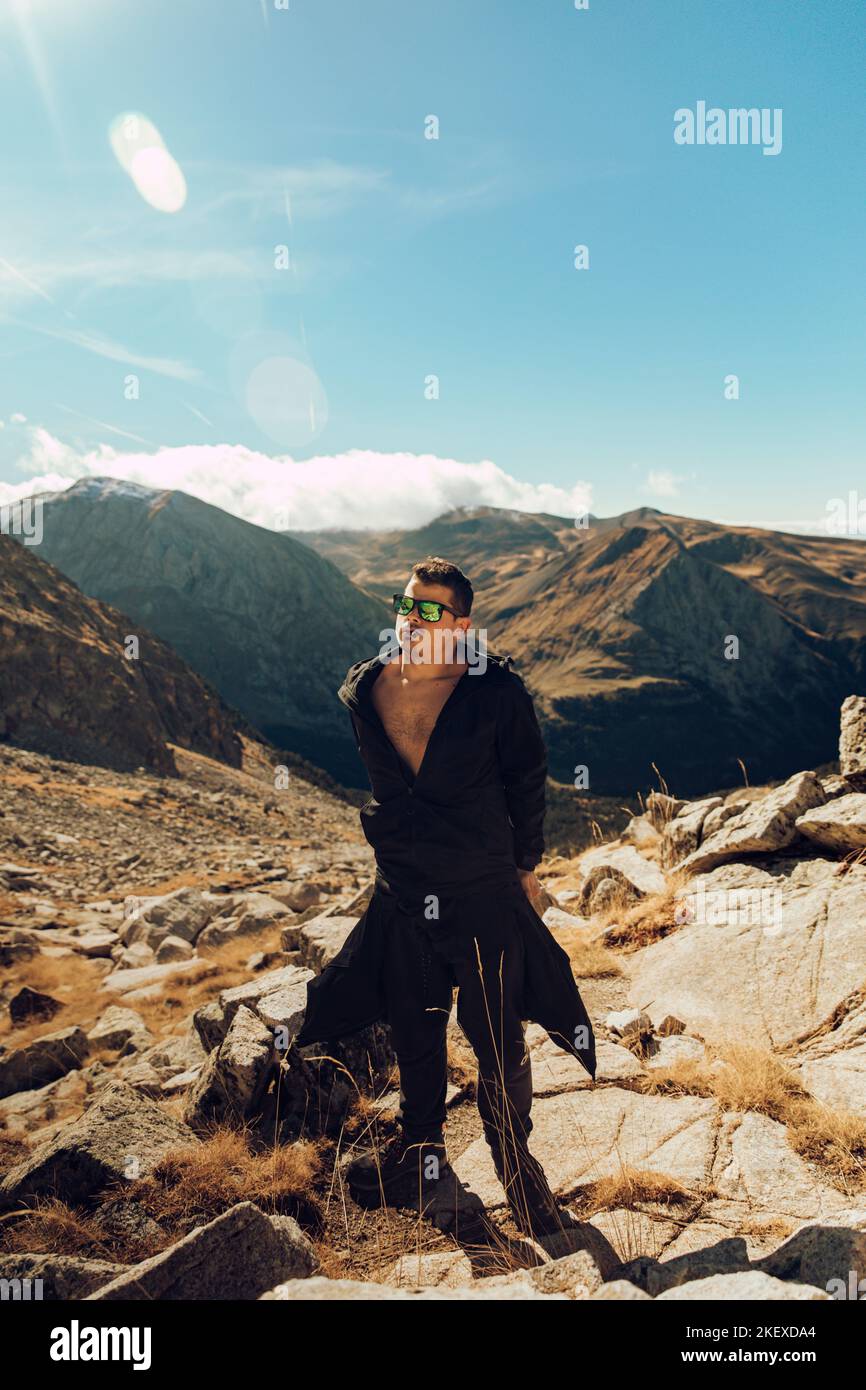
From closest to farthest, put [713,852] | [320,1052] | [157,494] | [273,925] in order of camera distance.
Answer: [320,1052]
[713,852]
[273,925]
[157,494]

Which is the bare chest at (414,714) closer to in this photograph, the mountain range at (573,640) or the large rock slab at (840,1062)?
the large rock slab at (840,1062)

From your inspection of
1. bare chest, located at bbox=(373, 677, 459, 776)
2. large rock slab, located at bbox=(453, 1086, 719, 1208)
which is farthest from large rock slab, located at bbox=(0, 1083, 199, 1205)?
bare chest, located at bbox=(373, 677, 459, 776)

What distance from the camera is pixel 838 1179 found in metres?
3.12

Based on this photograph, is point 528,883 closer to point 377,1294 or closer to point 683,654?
point 377,1294

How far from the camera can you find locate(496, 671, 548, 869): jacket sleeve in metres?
3.29

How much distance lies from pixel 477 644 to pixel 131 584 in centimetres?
11780

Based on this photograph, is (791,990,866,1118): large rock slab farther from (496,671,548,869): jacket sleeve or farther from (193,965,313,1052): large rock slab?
(193,965,313,1052): large rock slab

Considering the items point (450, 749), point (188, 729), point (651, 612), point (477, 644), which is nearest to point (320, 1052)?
point (450, 749)

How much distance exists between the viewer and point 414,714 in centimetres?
342

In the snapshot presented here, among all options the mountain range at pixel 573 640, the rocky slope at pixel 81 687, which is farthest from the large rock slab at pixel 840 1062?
the mountain range at pixel 573 640

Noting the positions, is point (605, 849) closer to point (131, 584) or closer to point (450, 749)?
point (450, 749)

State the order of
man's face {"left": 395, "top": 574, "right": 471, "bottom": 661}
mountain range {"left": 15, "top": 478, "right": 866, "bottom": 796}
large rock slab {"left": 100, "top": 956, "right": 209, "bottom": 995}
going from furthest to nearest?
mountain range {"left": 15, "top": 478, "right": 866, "bottom": 796}, large rock slab {"left": 100, "top": 956, "right": 209, "bottom": 995}, man's face {"left": 395, "top": 574, "right": 471, "bottom": 661}

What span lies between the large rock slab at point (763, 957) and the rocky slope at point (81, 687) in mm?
30310

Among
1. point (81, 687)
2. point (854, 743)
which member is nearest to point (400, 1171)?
point (854, 743)
